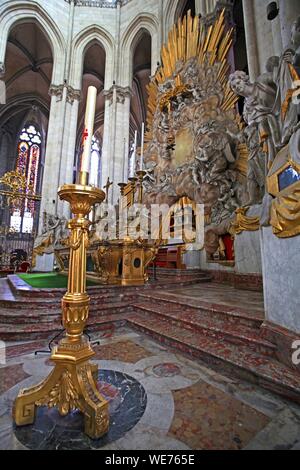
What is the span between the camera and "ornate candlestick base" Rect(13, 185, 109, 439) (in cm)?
101

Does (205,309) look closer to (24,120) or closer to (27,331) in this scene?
(27,331)

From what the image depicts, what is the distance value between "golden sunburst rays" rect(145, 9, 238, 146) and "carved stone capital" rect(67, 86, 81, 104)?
430 centimetres

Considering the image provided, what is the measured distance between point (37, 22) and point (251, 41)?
13523mm

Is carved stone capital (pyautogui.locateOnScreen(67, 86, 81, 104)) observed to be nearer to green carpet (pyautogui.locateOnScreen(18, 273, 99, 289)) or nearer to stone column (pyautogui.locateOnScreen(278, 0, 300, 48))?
green carpet (pyautogui.locateOnScreen(18, 273, 99, 289))

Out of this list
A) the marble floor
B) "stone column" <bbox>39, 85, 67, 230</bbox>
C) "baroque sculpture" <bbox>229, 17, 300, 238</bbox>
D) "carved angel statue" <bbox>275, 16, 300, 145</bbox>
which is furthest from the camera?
"stone column" <bbox>39, 85, 67, 230</bbox>

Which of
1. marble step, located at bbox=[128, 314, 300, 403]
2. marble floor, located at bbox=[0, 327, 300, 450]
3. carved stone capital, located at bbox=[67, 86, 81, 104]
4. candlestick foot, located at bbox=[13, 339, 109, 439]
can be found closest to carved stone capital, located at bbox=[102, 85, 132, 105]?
carved stone capital, located at bbox=[67, 86, 81, 104]

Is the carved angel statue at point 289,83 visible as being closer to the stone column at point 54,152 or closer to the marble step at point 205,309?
the marble step at point 205,309

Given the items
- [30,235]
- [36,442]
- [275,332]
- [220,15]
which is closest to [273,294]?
[275,332]

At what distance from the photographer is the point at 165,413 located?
115 cm

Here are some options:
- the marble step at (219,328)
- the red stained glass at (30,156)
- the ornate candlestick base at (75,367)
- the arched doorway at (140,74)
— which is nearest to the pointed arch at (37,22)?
the arched doorway at (140,74)

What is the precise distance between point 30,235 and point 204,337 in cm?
1829

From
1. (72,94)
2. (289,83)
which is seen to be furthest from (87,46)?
(289,83)
